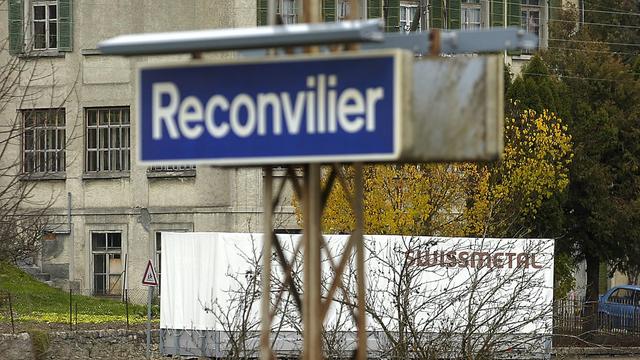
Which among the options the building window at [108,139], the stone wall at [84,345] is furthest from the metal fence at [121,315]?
the building window at [108,139]

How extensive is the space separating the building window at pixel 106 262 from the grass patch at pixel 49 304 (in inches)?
59.7

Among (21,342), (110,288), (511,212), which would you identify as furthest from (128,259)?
(21,342)

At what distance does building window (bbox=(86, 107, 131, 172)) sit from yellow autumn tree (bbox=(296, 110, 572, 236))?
40.8ft

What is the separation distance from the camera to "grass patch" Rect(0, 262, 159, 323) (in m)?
35.3

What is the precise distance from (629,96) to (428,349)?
26.7 m

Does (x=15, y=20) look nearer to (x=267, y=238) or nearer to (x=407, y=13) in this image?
(x=407, y=13)

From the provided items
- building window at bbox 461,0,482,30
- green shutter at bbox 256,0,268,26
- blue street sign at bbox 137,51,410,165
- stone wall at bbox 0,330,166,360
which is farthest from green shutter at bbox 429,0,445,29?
blue street sign at bbox 137,51,410,165

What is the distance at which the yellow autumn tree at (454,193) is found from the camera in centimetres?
3619

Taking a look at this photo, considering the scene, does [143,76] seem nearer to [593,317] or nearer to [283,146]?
[283,146]

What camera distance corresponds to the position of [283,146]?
319 inches

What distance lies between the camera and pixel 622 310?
141 feet

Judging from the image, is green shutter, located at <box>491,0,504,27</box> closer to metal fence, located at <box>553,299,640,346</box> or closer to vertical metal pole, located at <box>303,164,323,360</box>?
metal fence, located at <box>553,299,640,346</box>

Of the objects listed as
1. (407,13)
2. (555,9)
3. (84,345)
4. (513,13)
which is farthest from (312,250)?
(555,9)

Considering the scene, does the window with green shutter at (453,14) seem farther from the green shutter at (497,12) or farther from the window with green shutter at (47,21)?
the window with green shutter at (47,21)
